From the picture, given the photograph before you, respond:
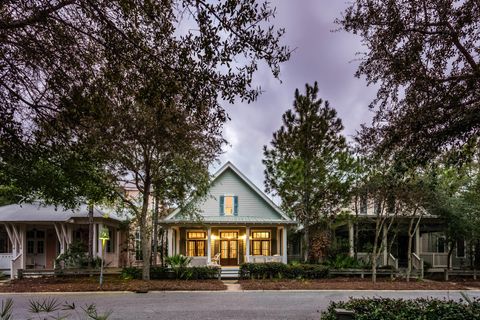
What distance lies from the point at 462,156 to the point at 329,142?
58.9 feet

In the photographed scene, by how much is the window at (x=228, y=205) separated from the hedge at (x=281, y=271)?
13.6ft

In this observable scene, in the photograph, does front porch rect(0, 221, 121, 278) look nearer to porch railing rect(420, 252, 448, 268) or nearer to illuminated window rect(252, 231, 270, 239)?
illuminated window rect(252, 231, 270, 239)

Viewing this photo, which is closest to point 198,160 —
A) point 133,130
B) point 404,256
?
point 133,130

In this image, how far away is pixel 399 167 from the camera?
970cm

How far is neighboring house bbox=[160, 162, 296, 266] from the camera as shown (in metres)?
24.9

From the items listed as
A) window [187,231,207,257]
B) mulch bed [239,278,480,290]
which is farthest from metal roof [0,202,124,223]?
mulch bed [239,278,480,290]

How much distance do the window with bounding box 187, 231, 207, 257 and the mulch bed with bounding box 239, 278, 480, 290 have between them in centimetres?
616

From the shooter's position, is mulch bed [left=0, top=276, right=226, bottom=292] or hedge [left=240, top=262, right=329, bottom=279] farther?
hedge [left=240, top=262, right=329, bottom=279]

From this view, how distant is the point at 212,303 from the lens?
14.6 metres

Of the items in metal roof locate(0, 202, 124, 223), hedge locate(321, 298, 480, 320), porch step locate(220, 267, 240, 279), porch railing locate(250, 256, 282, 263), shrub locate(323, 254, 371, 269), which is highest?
metal roof locate(0, 202, 124, 223)

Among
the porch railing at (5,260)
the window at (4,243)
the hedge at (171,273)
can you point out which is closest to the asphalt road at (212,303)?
the hedge at (171,273)

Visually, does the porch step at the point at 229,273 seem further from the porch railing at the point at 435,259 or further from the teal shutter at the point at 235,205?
the porch railing at the point at 435,259

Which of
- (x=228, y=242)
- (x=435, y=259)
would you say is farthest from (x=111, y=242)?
(x=435, y=259)

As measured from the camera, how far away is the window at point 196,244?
2752 centimetres
